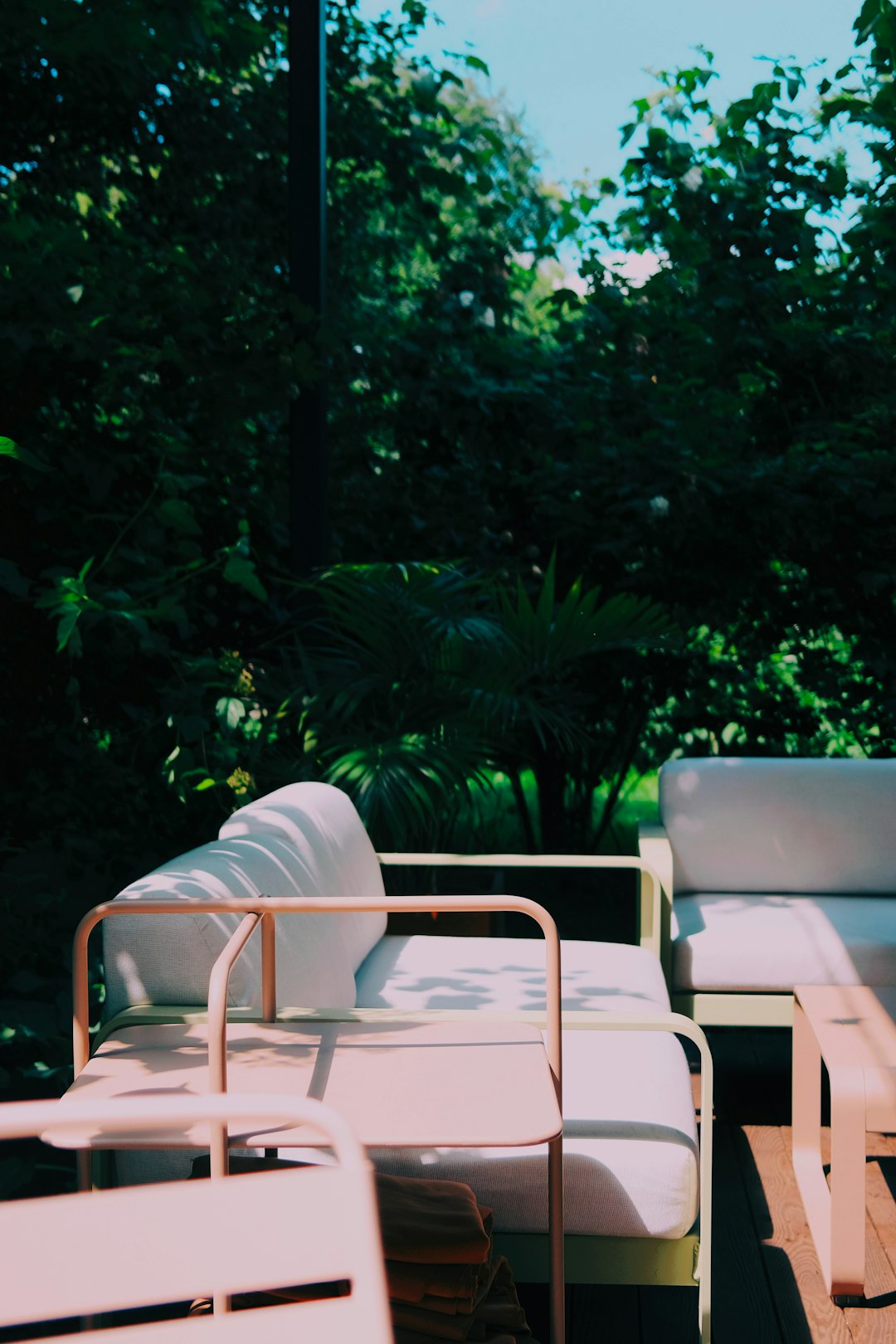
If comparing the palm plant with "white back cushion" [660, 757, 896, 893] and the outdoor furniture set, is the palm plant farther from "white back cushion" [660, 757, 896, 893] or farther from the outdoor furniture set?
"white back cushion" [660, 757, 896, 893]

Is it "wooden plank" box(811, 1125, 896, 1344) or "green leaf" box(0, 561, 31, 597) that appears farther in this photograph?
"green leaf" box(0, 561, 31, 597)

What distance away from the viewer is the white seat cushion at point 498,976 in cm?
266

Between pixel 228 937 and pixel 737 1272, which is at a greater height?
pixel 228 937

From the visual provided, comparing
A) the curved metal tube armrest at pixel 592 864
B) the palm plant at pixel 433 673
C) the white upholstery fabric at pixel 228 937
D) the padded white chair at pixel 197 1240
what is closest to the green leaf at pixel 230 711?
the palm plant at pixel 433 673

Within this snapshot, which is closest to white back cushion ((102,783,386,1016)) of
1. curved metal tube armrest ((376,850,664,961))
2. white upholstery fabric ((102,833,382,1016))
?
white upholstery fabric ((102,833,382,1016))

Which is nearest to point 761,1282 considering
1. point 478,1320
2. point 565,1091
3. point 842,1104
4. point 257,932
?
point 842,1104

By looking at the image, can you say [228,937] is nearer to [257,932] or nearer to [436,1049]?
[257,932]

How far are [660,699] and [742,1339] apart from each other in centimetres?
285

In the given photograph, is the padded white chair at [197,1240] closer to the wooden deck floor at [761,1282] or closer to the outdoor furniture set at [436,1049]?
the outdoor furniture set at [436,1049]

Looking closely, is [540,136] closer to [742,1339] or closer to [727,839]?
[727,839]

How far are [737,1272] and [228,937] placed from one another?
4.17 ft

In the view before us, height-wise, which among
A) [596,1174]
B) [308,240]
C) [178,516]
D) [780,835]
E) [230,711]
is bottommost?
[596,1174]

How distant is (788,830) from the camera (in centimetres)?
388

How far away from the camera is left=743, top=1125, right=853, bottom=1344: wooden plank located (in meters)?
2.29
